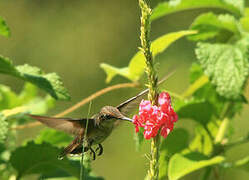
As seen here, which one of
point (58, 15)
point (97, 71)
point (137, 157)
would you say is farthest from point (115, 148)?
point (58, 15)

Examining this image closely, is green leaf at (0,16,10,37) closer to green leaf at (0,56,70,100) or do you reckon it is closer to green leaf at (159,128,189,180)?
green leaf at (0,56,70,100)

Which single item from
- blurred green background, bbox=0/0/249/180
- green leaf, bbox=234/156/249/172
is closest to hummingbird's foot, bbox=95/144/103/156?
green leaf, bbox=234/156/249/172

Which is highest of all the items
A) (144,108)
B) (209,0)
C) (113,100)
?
(113,100)

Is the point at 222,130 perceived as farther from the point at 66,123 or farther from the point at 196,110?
the point at 66,123

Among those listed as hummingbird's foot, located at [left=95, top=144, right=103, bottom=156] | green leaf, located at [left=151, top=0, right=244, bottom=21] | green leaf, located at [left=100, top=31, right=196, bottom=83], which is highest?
green leaf, located at [left=151, top=0, right=244, bottom=21]

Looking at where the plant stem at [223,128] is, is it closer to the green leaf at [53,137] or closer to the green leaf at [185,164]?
the green leaf at [185,164]

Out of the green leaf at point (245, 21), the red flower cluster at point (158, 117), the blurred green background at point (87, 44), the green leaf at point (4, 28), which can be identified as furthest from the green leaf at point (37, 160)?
the blurred green background at point (87, 44)

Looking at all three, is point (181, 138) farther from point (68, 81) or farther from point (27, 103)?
point (68, 81)
